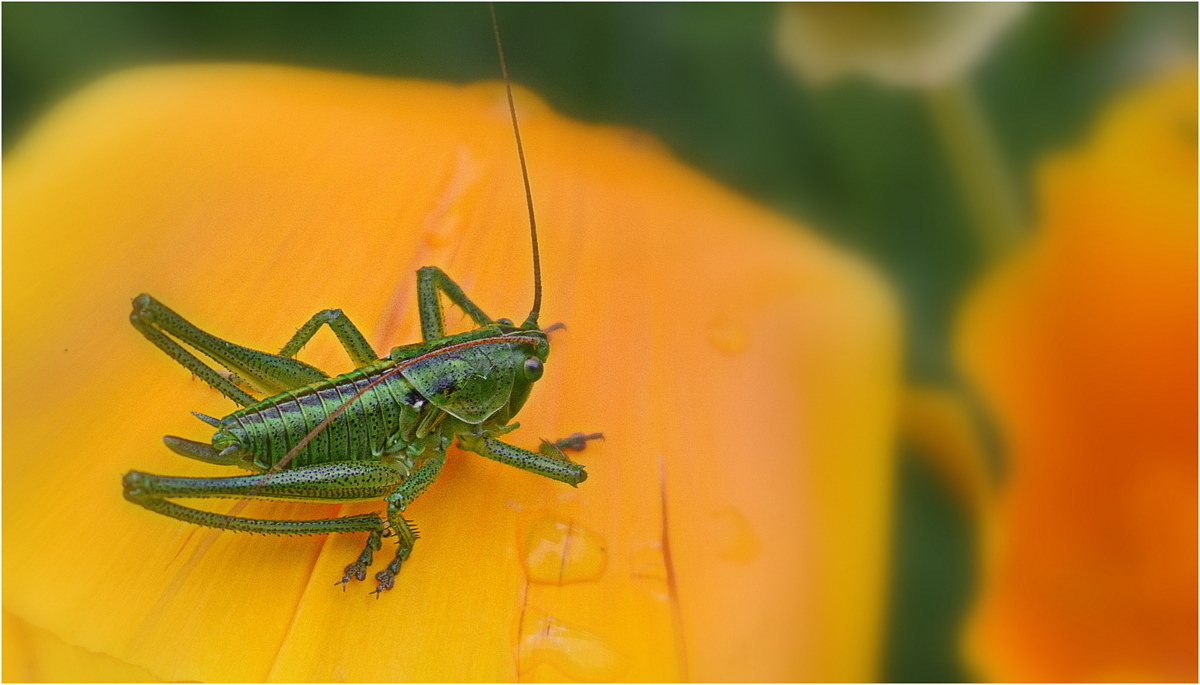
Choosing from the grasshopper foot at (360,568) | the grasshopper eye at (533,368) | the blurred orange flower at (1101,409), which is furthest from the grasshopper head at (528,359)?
the blurred orange flower at (1101,409)

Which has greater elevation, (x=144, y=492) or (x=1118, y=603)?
(x=1118, y=603)

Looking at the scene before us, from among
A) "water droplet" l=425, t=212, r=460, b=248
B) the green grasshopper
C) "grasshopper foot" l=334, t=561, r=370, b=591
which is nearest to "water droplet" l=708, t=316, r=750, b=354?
the green grasshopper

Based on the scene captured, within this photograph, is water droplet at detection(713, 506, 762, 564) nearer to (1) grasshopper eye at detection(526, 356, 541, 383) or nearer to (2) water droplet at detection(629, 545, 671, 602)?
(2) water droplet at detection(629, 545, 671, 602)

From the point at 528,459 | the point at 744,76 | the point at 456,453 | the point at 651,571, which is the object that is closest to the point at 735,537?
the point at 651,571

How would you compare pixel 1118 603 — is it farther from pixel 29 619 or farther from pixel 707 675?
pixel 29 619

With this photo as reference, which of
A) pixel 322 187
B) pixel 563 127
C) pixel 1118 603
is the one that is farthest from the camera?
pixel 563 127

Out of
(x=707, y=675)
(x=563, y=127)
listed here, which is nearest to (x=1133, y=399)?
(x=707, y=675)

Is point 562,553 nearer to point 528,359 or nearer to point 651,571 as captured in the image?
point 651,571

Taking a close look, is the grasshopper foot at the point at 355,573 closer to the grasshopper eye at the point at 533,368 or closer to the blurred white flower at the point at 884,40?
the grasshopper eye at the point at 533,368
